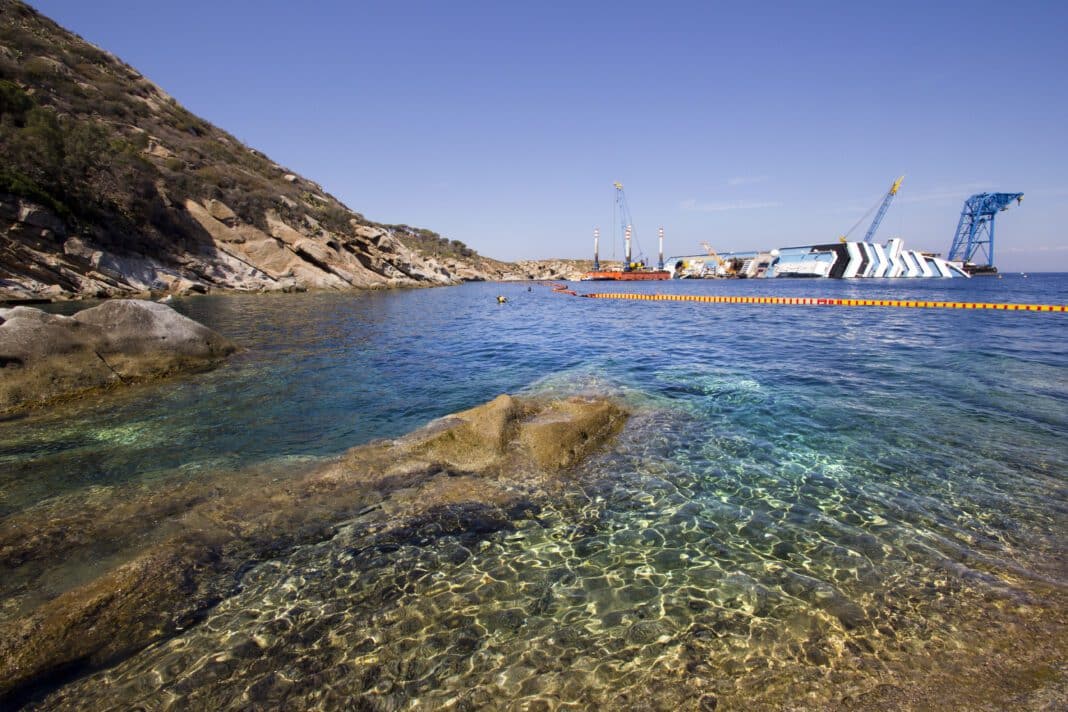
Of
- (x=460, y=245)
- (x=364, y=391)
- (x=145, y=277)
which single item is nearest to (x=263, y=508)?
(x=364, y=391)

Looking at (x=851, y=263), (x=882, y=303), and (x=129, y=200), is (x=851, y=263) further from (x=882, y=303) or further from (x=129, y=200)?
(x=129, y=200)

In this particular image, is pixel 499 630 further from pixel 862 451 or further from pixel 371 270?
pixel 371 270

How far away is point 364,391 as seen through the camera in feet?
35.5

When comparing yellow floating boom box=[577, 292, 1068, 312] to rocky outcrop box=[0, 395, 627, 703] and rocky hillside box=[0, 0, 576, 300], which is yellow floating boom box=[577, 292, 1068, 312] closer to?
rocky hillside box=[0, 0, 576, 300]

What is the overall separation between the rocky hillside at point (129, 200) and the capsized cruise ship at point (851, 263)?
3147 inches

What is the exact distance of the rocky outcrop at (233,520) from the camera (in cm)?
358

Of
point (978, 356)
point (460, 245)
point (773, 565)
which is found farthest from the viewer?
point (460, 245)

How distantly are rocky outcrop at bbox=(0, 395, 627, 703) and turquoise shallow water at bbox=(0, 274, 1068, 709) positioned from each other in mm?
363

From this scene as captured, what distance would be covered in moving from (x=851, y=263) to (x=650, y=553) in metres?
102

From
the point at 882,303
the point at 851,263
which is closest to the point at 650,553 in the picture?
the point at 882,303

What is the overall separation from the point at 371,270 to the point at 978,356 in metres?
58.9

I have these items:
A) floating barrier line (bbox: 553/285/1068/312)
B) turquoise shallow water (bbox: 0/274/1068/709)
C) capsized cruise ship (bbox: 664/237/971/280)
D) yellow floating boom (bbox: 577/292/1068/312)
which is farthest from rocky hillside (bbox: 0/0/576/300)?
capsized cruise ship (bbox: 664/237/971/280)

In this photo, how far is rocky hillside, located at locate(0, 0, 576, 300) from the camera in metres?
24.6

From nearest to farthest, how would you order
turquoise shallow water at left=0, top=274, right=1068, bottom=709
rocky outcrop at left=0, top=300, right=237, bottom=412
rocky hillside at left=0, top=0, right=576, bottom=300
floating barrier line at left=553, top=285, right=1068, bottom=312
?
turquoise shallow water at left=0, top=274, right=1068, bottom=709, rocky outcrop at left=0, top=300, right=237, bottom=412, rocky hillside at left=0, top=0, right=576, bottom=300, floating barrier line at left=553, top=285, right=1068, bottom=312
